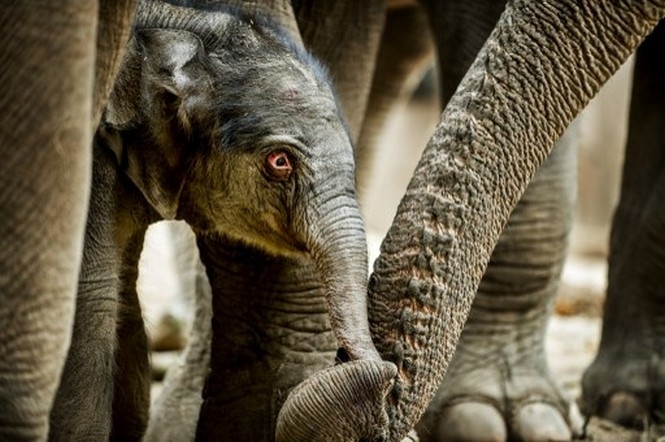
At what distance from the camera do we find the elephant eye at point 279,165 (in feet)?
11.8

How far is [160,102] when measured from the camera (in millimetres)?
3705

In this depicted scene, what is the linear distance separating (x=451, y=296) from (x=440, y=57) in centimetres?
179

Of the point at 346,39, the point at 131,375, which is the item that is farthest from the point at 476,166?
the point at 346,39

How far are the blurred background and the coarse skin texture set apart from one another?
220cm

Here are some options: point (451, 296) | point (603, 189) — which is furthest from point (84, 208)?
point (603, 189)

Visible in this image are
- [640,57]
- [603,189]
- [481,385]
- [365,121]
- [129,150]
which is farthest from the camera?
[603,189]

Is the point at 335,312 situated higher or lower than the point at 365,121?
higher

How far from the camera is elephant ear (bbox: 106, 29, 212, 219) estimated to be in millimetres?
3688

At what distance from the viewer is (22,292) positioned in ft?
9.53

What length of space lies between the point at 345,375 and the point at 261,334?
1176mm

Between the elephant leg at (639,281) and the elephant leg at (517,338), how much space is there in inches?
20.7

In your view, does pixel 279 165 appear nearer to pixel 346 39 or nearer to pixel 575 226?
pixel 346 39

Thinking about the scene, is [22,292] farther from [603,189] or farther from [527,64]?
[603,189]

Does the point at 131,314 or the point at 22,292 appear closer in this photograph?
the point at 22,292
